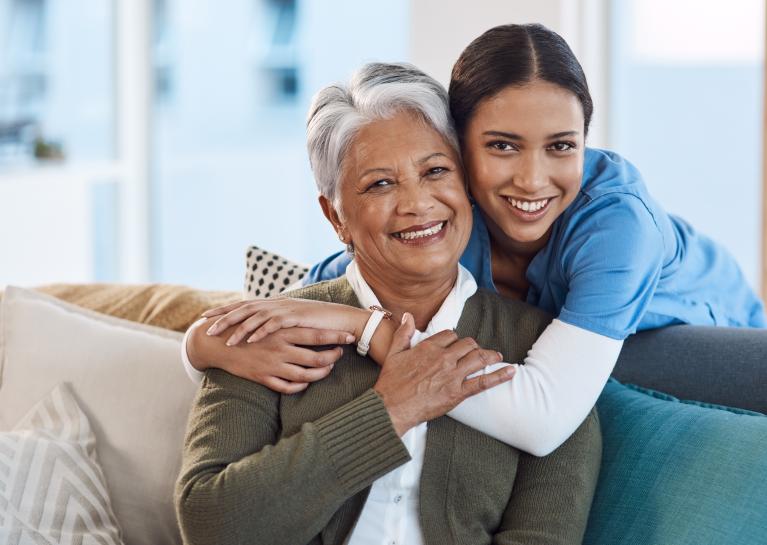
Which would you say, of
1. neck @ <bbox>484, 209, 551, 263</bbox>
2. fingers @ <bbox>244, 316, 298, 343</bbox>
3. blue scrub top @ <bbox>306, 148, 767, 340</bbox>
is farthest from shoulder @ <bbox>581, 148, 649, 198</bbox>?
fingers @ <bbox>244, 316, 298, 343</bbox>

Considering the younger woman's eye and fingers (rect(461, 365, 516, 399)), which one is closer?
fingers (rect(461, 365, 516, 399))

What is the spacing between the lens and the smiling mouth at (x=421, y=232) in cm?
164

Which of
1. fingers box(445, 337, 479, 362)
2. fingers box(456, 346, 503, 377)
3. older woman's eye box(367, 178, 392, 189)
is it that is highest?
older woman's eye box(367, 178, 392, 189)

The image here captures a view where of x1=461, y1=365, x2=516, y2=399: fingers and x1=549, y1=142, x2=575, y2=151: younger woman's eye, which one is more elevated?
x1=549, y1=142, x2=575, y2=151: younger woman's eye

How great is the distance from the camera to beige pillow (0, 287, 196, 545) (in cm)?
194

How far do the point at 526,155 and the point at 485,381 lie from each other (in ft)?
1.31

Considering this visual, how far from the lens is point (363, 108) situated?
5.43 feet

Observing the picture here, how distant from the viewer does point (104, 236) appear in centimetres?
518

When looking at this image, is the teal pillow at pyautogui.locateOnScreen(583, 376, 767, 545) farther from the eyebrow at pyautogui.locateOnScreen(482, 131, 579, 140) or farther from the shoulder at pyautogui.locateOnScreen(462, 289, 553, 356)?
the eyebrow at pyautogui.locateOnScreen(482, 131, 579, 140)

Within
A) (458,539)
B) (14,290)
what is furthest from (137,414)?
(458,539)

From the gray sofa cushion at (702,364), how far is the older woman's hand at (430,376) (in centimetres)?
44

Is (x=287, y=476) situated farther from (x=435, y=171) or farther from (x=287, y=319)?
(x=435, y=171)

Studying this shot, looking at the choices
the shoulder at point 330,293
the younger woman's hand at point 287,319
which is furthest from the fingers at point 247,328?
the shoulder at point 330,293

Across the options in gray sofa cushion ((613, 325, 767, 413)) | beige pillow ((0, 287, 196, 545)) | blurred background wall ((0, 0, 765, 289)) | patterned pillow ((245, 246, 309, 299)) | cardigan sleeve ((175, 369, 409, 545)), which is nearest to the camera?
cardigan sleeve ((175, 369, 409, 545))
